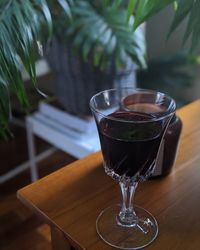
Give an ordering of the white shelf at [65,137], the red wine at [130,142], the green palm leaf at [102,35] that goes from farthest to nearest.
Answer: the white shelf at [65,137]
the green palm leaf at [102,35]
the red wine at [130,142]

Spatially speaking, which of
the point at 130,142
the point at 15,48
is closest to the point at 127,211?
the point at 130,142

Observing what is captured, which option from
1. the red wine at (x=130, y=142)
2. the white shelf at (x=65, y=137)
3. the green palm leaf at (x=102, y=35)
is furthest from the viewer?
the white shelf at (x=65, y=137)

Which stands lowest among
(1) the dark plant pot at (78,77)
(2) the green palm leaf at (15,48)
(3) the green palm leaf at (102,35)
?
(1) the dark plant pot at (78,77)

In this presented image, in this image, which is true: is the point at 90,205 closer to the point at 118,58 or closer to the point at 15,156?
the point at 118,58

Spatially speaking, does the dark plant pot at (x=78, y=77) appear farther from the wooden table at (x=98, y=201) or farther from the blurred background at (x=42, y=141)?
the wooden table at (x=98, y=201)

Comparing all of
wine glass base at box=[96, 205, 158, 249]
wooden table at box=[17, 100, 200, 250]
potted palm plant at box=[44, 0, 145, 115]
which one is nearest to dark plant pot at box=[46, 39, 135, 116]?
potted palm plant at box=[44, 0, 145, 115]

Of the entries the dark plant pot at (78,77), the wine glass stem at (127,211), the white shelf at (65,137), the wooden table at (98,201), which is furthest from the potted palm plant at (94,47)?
the wine glass stem at (127,211)

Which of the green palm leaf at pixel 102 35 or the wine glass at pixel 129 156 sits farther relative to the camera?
the green palm leaf at pixel 102 35
